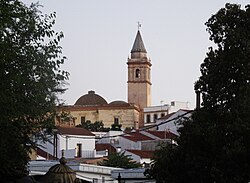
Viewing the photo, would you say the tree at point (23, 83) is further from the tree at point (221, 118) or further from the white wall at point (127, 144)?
the white wall at point (127, 144)

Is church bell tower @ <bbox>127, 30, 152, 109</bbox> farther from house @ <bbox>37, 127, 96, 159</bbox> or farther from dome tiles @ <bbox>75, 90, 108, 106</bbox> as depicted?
house @ <bbox>37, 127, 96, 159</bbox>

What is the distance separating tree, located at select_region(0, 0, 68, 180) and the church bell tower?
11640cm

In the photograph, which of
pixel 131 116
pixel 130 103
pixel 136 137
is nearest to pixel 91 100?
pixel 130 103

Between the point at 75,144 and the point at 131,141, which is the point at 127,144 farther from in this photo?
the point at 75,144

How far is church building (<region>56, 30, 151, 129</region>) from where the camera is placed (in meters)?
124

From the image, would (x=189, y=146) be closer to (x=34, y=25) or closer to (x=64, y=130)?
(x=34, y=25)

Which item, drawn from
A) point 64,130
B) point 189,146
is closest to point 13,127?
point 189,146

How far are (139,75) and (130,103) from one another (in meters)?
8.66

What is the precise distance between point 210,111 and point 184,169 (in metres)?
1.99

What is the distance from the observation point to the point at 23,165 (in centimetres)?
1978

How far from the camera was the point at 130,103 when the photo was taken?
13088cm

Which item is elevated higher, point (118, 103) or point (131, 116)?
point (118, 103)

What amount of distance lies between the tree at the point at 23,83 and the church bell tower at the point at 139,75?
116402mm

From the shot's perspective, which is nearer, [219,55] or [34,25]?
[34,25]
